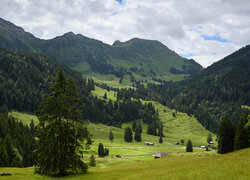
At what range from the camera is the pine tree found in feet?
101

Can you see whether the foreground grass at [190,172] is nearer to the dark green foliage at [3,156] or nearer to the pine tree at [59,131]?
the pine tree at [59,131]

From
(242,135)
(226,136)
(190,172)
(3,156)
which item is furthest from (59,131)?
(226,136)

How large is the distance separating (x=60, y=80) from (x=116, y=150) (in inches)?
4799

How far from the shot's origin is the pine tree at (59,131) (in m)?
30.9

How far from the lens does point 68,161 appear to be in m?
31.7

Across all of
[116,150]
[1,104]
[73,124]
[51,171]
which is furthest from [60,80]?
[1,104]

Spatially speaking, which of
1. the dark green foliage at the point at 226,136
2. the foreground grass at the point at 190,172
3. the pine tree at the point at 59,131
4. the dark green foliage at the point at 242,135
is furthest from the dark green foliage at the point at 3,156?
the dark green foliage at the point at 242,135

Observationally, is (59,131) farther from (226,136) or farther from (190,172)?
(226,136)

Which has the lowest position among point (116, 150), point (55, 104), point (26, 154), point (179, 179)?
point (116, 150)

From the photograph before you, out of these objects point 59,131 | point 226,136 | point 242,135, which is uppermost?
point 59,131

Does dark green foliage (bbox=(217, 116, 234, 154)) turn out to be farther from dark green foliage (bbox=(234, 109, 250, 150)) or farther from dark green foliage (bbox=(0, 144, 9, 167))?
dark green foliage (bbox=(0, 144, 9, 167))

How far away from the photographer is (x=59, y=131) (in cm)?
3148

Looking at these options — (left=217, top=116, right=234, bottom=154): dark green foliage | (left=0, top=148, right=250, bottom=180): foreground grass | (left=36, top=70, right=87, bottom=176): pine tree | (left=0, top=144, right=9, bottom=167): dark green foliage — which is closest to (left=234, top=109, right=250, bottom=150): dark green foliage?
(left=217, top=116, right=234, bottom=154): dark green foliage

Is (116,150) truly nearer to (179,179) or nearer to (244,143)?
(244,143)
